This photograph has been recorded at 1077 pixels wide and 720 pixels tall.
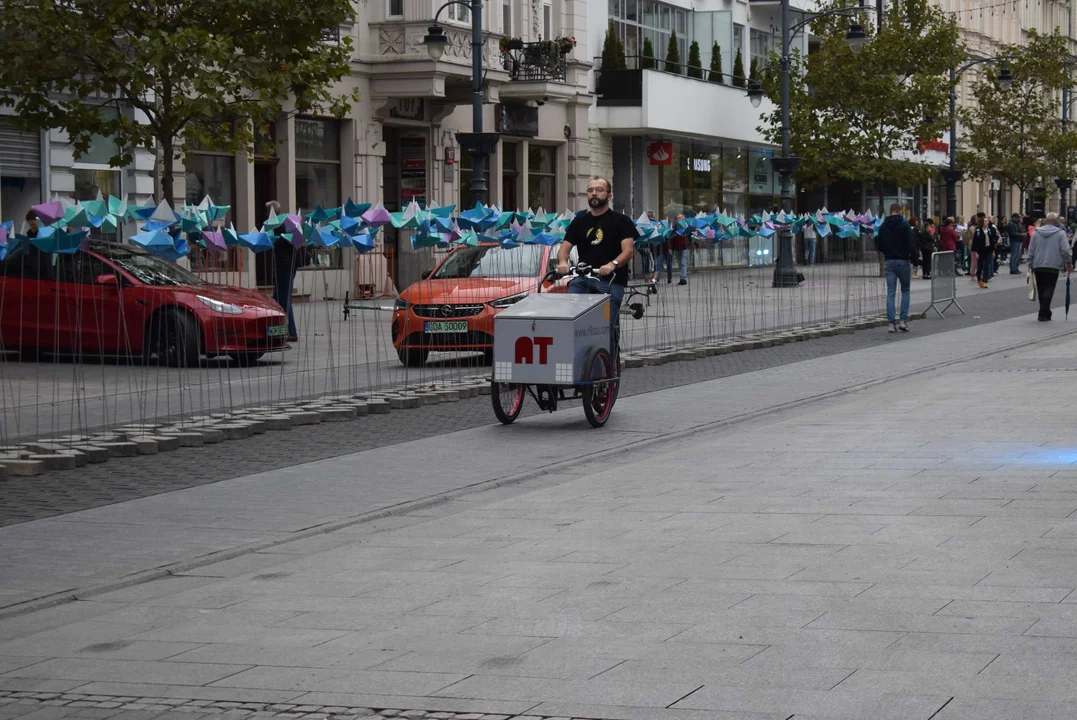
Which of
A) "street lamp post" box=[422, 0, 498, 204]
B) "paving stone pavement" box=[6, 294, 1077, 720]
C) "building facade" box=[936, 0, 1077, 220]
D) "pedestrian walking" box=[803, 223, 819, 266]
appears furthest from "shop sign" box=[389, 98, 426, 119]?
"building facade" box=[936, 0, 1077, 220]

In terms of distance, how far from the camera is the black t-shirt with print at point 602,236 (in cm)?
1356

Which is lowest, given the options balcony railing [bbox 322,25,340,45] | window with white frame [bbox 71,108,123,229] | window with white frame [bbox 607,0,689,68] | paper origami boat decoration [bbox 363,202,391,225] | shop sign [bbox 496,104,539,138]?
paper origami boat decoration [bbox 363,202,391,225]

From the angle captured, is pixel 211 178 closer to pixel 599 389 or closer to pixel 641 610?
pixel 599 389

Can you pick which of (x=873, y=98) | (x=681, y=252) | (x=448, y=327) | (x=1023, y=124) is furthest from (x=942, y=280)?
(x=1023, y=124)

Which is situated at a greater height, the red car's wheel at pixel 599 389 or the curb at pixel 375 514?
the red car's wheel at pixel 599 389

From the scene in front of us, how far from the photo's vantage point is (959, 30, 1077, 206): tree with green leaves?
58.4m

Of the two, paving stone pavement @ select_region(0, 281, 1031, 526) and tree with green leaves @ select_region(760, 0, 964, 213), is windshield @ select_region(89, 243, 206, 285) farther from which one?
tree with green leaves @ select_region(760, 0, 964, 213)

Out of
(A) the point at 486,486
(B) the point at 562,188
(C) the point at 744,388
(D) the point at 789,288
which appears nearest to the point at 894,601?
(A) the point at 486,486

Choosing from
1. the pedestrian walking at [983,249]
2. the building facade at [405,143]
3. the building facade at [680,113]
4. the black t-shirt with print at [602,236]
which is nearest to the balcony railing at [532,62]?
the building facade at [405,143]

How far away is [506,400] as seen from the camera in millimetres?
13211

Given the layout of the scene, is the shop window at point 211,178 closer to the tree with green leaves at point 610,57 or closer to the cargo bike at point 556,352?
the tree with green leaves at point 610,57

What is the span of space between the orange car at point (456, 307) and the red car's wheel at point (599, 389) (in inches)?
223

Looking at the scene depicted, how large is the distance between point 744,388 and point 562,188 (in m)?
28.1

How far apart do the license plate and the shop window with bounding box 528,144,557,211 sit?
23145 mm
